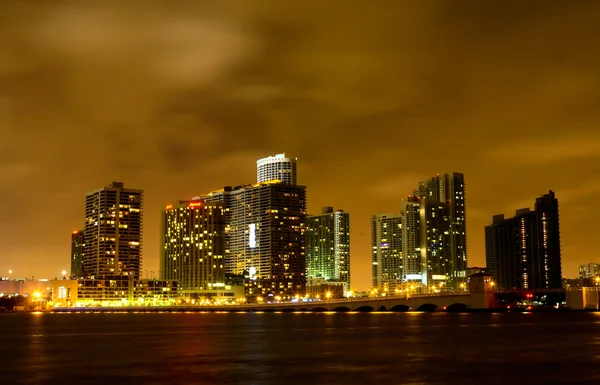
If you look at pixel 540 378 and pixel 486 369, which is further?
pixel 486 369

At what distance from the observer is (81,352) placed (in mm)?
87750

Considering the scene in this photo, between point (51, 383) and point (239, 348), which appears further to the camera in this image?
point (239, 348)

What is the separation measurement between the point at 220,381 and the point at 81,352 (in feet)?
111

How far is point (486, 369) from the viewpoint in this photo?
66.8 m

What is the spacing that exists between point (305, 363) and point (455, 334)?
47.7 m

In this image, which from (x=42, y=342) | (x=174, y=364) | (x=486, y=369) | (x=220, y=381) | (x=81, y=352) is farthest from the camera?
(x=42, y=342)

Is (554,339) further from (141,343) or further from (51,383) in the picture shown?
(51,383)

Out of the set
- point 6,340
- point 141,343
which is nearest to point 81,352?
point 141,343

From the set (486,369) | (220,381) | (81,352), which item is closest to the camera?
(220,381)

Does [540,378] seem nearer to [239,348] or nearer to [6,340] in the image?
[239,348]

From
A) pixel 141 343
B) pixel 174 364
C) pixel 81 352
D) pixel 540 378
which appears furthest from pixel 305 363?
pixel 141 343

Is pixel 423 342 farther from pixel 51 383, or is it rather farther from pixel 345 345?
pixel 51 383

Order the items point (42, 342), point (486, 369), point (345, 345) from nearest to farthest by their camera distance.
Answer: point (486, 369), point (345, 345), point (42, 342)

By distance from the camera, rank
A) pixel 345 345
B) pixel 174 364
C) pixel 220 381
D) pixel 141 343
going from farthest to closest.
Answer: pixel 141 343 → pixel 345 345 → pixel 174 364 → pixel 220 381
